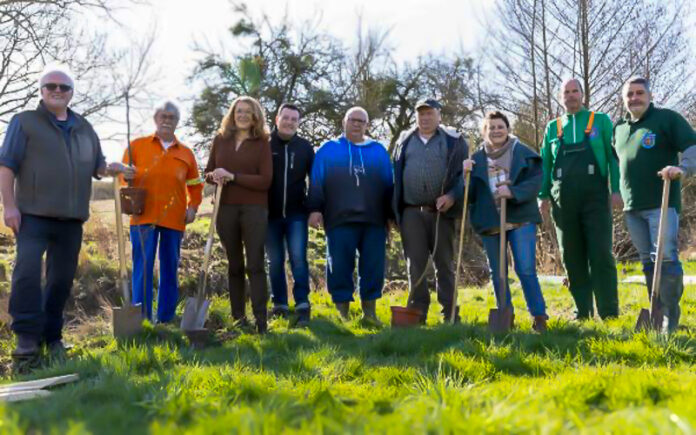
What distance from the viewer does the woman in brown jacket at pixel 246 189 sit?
5309 mm

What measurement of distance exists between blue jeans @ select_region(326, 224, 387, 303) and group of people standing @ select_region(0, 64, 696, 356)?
0.05ft

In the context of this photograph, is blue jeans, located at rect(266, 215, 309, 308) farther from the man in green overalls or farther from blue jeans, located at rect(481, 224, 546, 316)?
the man in green overalls

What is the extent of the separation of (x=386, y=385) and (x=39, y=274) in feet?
9.51

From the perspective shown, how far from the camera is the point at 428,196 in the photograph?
5531mm

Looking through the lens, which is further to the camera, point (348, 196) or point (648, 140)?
point (348, 196)

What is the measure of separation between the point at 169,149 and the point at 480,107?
10.8 meters

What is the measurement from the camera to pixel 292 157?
5969mm

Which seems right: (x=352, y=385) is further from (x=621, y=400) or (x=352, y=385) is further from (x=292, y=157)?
(x=292, y=157)

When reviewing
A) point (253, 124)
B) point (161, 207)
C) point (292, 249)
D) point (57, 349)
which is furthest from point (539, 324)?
point (57, 349)

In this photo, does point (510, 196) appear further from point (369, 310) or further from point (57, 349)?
point (57, 349)

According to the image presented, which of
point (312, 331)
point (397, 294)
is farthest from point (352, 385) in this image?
point (397, 294)

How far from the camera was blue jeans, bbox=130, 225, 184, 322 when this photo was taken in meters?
5.45

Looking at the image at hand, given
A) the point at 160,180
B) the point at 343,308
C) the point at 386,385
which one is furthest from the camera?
the point at 343,308

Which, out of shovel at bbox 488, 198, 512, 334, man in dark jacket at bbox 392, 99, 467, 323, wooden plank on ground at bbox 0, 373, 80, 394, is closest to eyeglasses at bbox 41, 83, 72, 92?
wooden plank on ground at bbox 0, 373, 80, 394
